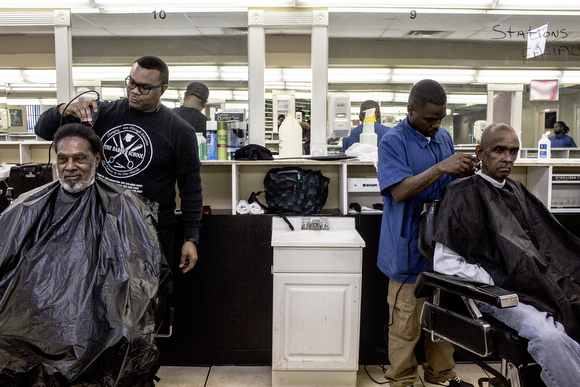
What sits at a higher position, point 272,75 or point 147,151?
point 272,75

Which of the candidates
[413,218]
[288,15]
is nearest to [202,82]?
[288,15]

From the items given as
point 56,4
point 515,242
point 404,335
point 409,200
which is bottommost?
point 404,335

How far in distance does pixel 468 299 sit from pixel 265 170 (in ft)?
4.92

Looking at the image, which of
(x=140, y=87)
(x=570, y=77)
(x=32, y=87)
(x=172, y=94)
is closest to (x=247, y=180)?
(x=172, y=94)

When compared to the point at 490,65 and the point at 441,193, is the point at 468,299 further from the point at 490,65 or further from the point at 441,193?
the point at 490,65

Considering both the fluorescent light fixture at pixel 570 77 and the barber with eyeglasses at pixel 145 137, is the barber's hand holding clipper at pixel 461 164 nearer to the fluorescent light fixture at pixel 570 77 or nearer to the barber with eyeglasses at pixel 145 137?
the barber with eyeglasses at pixel 145 137

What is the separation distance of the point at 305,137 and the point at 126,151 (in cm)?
125

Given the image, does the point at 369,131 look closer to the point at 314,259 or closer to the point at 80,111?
the point at 314,259

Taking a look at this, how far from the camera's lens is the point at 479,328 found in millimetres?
1311

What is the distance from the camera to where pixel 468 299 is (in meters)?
1.43

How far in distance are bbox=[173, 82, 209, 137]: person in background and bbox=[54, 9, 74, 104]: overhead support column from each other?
0.76 metres

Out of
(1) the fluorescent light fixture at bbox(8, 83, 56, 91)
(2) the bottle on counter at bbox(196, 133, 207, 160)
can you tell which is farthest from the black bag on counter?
(1) the fluorescent light fixture at bbox(8, 83, 56, 91)

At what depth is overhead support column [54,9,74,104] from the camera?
8.80 ft

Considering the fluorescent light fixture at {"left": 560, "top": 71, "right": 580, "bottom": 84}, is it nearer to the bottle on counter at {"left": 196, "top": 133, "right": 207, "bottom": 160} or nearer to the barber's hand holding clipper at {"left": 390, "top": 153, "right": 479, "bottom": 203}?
the barber's hand holding clipper at {"left": 390, "top": 153, "right": 479, "bottom": 203}
